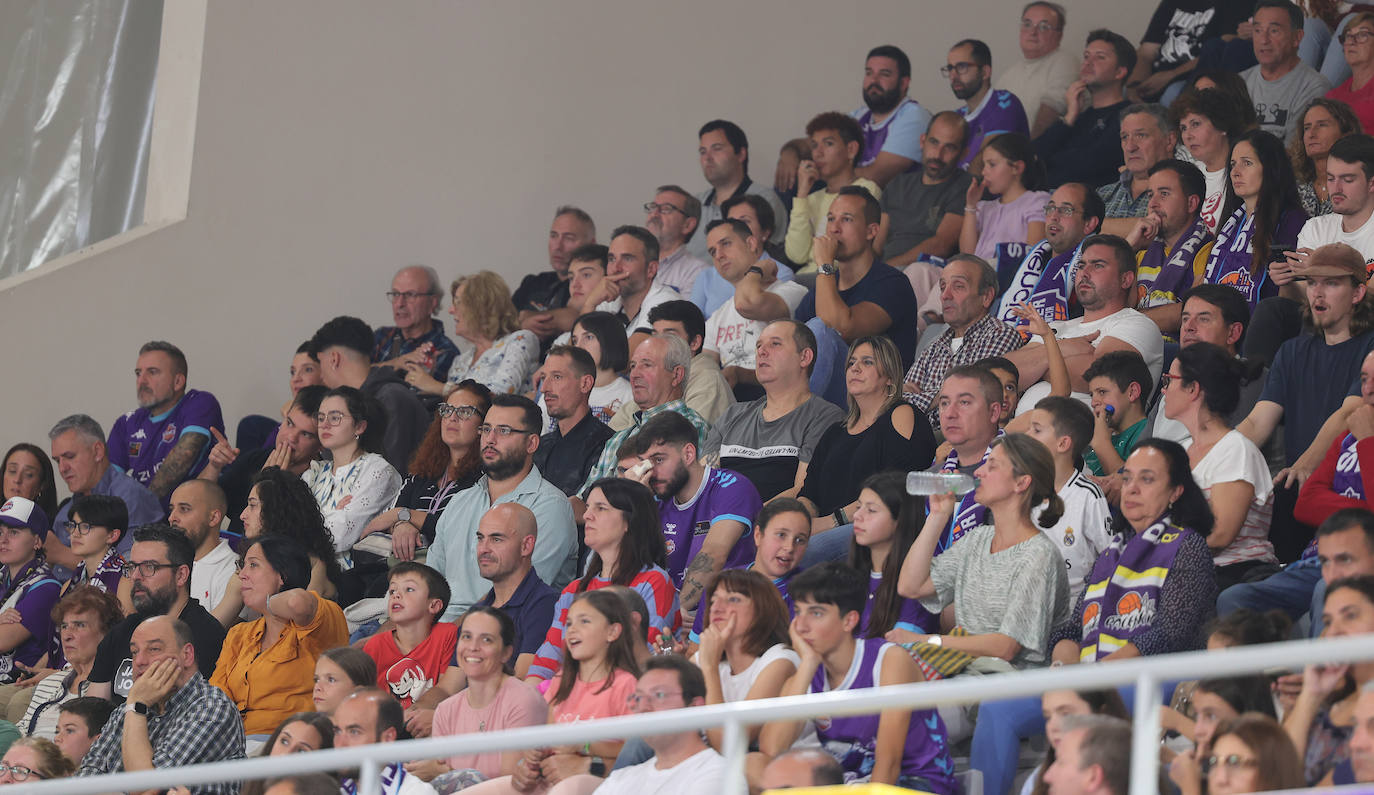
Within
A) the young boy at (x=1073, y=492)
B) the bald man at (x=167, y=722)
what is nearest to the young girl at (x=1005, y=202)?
the young boy at (x=1073, y=492)

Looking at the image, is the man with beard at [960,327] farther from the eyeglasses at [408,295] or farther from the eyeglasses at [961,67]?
the eyeglasses at [408,295]

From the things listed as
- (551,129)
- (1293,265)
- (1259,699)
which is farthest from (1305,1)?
(1259,699)

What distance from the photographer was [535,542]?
5195 millimetres

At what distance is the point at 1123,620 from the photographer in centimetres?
395

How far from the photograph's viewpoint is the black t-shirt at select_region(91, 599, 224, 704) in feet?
16.8

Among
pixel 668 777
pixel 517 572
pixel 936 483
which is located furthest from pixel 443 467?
pixel 668 777

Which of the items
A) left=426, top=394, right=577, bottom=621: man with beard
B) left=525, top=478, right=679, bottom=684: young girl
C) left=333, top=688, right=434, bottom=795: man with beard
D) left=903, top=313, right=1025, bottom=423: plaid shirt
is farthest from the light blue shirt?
left=903, top=313, right=1025, bottom=423: plaid shirt

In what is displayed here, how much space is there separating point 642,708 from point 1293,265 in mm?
2249

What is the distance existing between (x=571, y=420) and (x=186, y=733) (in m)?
1.78

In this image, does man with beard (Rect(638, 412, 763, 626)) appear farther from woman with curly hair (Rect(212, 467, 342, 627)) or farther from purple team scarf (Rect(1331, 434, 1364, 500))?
purple team scarf (Rect(1331, 434, 1364, 500))

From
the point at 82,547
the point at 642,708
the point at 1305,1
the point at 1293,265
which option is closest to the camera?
the point at 642,708

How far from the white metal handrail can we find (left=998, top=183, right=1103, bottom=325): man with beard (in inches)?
135

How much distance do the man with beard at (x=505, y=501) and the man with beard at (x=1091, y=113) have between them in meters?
2.65

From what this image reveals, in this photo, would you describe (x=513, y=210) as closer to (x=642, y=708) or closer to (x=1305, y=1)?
(x=1305, y=1)
